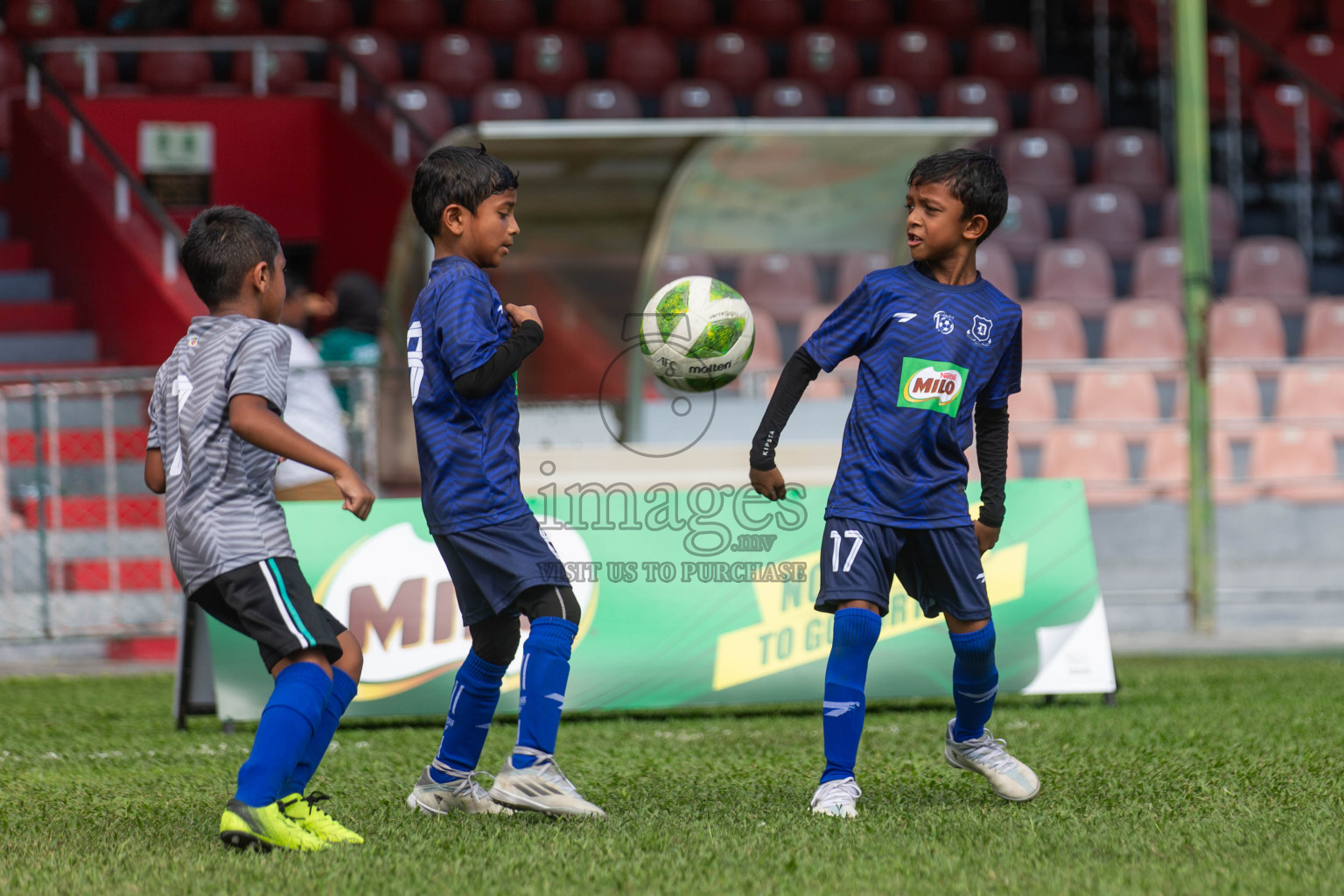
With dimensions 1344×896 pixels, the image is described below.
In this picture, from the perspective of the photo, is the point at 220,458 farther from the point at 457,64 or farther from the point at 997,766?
the point at 457,64

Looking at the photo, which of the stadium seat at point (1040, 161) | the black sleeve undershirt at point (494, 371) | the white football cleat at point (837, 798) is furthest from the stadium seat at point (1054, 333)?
the black sleeve undershirt at point (494, 371)

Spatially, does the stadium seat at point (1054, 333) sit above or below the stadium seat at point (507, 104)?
below

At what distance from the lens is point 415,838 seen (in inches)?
144

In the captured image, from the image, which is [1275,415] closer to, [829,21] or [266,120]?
[829,21]

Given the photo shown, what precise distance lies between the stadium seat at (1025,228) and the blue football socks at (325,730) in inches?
397

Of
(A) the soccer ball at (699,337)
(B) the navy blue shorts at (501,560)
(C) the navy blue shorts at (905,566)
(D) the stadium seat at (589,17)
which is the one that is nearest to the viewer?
(B) the navy blue shorts at (501,560)

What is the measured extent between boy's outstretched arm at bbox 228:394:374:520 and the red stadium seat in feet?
39.2

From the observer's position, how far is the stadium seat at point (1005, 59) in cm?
1545

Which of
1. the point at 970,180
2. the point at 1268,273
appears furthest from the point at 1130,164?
the point at 970,180

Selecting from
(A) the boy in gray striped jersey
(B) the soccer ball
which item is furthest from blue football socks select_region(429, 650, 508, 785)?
(B) the soccer ball

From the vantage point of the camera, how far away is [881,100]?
14625mm

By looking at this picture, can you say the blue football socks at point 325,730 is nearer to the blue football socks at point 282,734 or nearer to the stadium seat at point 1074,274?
the blue football socks at point 282,734

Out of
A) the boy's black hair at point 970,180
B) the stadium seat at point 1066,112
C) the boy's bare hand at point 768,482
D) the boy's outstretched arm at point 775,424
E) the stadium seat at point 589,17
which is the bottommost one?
the boy's bare hand at point 768,482

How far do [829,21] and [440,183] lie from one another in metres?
13.0
